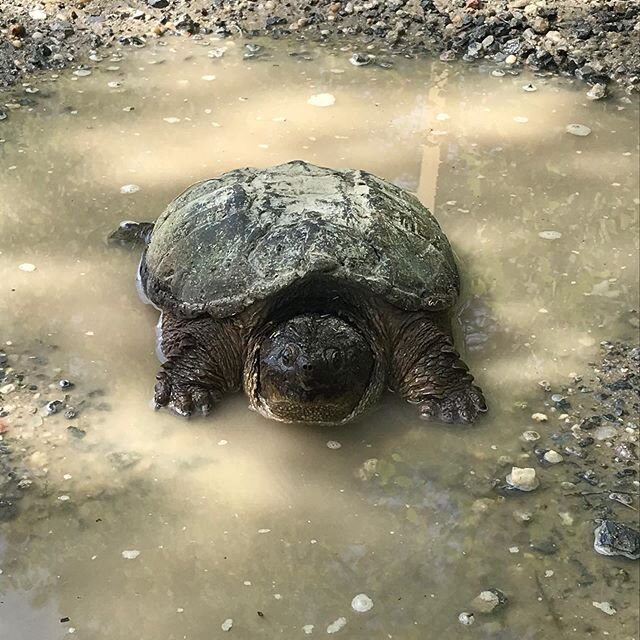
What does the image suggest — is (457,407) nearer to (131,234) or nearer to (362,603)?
(362,603)

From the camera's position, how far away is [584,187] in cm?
427

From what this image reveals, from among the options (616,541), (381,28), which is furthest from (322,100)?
(616,541)

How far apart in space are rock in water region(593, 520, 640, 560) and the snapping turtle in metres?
0.58

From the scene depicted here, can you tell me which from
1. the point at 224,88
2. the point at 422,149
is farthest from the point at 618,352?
the point at 224,88

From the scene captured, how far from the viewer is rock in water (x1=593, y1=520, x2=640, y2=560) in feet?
7.73

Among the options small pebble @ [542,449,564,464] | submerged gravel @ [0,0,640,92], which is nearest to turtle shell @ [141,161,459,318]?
small pebble @ [542,449,564,464]

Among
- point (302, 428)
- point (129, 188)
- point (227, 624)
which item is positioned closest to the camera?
point (227, 624)

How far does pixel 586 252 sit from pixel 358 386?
5.10 feet

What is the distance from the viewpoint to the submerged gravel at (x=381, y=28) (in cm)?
541

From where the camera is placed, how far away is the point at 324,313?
2816mm

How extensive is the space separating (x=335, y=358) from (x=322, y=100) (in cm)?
279

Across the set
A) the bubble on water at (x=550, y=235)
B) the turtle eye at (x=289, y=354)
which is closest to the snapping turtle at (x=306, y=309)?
the turtle eye at (x=289, y=354)

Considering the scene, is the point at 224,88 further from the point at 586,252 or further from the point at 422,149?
the point at 586,252

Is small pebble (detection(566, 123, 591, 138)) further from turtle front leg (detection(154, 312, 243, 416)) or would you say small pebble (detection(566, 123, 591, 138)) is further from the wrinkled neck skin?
turtle front leg (detection(154, 312, 243, 416))
